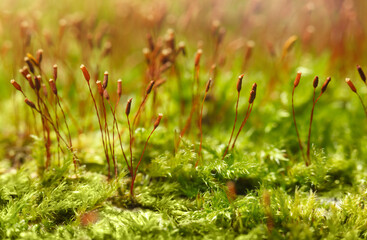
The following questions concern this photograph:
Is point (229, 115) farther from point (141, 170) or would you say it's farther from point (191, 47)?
point (191, 47)

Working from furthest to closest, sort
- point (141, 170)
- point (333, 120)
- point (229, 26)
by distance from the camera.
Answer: point (229, 26), point (333, 120), point (141, 170)

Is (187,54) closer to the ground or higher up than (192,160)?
higher up

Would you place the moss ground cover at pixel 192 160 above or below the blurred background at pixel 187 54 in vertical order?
below

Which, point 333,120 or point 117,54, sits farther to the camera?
point 117,54

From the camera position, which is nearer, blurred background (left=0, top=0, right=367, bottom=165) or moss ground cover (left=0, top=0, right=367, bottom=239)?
moss ground cover (left=0, top=0, right=367, bottom=239)

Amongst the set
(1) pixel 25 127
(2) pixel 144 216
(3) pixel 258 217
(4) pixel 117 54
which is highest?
(4) pixel 117 54

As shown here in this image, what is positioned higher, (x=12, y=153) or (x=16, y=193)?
(x=12, y=153)

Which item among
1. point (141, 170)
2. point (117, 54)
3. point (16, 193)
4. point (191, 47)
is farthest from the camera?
point (191, 47)

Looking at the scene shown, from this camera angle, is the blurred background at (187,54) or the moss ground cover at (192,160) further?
the blurred background at (187,54)

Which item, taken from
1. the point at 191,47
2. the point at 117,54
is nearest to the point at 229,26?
the point at 191,47

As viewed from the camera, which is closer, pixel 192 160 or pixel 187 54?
pixel 192 160

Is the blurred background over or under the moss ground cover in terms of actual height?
over
